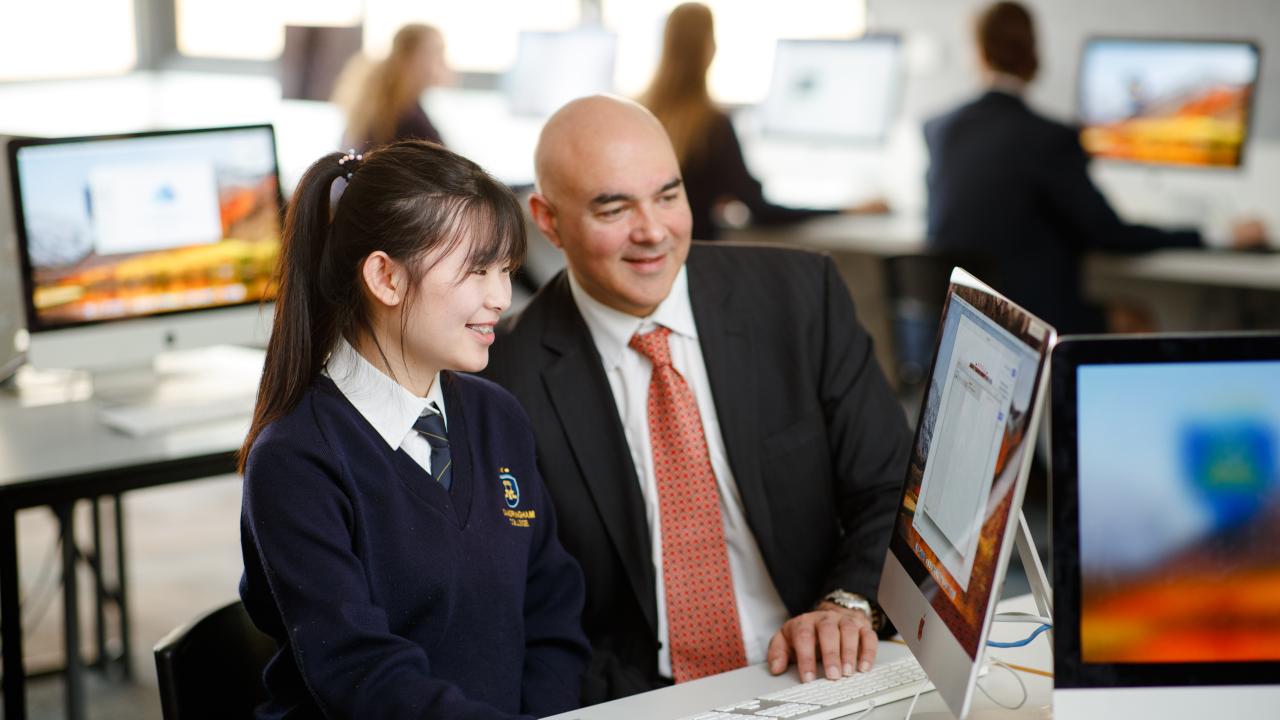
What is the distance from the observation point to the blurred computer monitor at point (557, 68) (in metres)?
5.51

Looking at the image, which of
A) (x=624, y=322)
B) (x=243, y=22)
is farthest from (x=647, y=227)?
(x=243, y=22)

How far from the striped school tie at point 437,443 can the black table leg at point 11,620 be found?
1.11 m

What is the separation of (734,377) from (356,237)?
60 cm

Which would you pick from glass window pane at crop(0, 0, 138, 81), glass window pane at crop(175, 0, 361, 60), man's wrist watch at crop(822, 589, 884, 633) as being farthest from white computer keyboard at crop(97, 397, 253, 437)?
glass window pane at crop(0, 0, 138, 81)

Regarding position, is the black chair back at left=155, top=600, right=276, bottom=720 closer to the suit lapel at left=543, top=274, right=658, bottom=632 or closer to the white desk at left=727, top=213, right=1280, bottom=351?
the suit lapel at left=543, top=274, right=658, bottom=632

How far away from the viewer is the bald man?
1.78m

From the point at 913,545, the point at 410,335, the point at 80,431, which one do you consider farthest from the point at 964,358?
the point at 80,431

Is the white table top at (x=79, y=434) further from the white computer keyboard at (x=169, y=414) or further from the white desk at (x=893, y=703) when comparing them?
the white desk at (x=893, y=703)

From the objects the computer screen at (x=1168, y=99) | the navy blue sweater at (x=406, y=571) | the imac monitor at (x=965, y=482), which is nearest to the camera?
the imac monitor at (x=965, y=482)

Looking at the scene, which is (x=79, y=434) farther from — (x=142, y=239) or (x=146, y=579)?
(x=146, y=579)

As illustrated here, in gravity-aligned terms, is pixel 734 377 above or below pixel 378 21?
below

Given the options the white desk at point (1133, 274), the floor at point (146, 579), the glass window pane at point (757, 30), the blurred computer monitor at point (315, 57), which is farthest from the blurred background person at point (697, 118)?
the floor at point (146, 579)

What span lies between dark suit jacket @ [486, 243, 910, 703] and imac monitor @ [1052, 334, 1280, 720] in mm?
545

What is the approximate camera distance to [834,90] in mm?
5090
